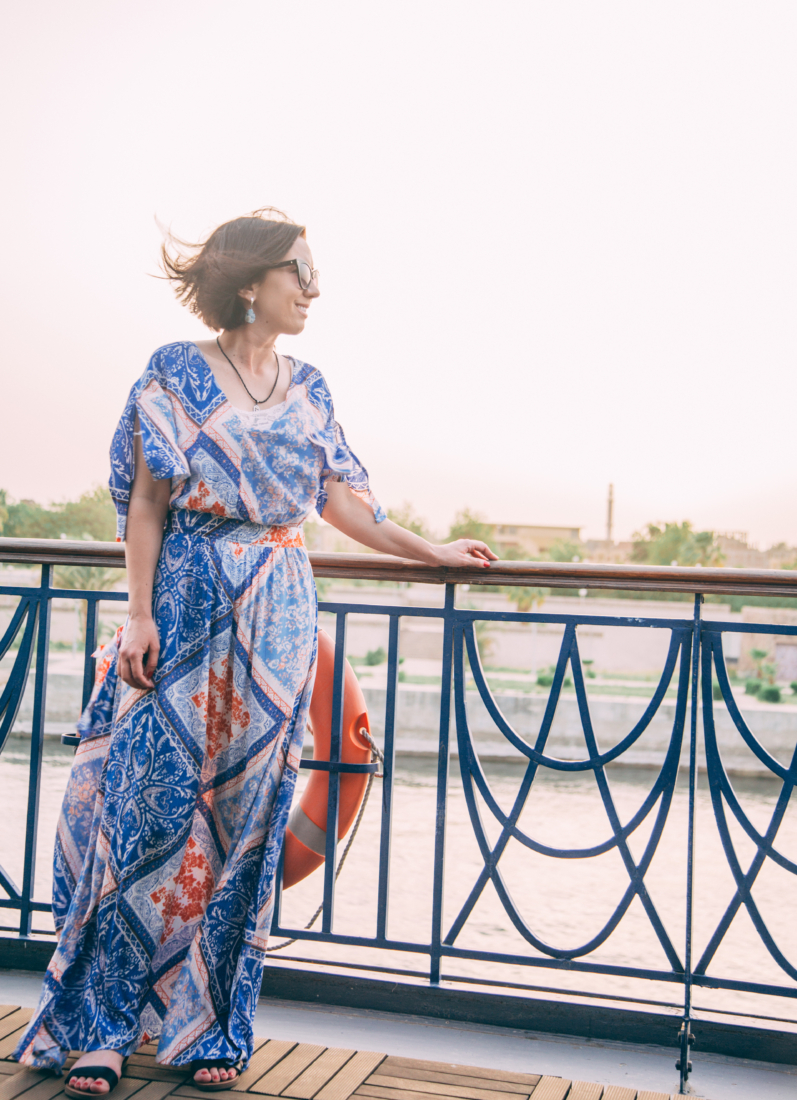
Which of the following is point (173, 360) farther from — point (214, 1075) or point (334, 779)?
point (214, 1075)

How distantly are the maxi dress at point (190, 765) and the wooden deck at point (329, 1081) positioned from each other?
4 cm

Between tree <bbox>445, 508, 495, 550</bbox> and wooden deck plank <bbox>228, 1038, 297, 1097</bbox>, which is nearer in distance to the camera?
wooden deck plank <bbox>228, 1038, 297, 1097</bbox>

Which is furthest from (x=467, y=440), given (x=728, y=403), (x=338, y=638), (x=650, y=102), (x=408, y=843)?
(x=338, y=638)

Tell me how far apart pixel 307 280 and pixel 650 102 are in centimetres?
3816

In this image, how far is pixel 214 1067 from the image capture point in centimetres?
128

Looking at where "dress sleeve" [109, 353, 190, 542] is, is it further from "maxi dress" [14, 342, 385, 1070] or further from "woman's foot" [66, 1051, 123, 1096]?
"woman's foot" [66, 1051, 123, 1096]

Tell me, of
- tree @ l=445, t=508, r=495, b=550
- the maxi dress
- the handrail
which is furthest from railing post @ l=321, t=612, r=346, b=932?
tree @ l=445, t=508, r=495, b=550

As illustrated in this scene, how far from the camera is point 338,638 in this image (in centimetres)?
157

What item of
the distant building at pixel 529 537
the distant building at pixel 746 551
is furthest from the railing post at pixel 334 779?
the distant building at pixel 529 537

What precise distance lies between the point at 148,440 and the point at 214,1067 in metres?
0.94

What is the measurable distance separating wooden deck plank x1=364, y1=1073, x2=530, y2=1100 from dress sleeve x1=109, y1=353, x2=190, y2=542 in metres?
0.94

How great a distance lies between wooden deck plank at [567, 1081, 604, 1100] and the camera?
1.29 m

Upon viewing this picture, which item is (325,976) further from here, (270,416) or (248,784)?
(270,416)

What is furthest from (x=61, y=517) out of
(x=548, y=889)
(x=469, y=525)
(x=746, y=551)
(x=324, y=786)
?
(x=324, y=786)
